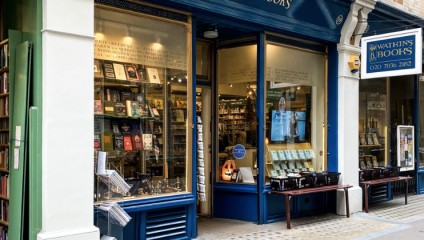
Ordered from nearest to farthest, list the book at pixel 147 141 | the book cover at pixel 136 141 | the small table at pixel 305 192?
the book cover at pixel 136 141 → the book at pixel 147 141 → the small table at pixel 305 192

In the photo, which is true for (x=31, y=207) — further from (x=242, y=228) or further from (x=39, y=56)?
(x=242, y=228)

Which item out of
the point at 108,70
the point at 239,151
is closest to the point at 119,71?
the point at 108,70

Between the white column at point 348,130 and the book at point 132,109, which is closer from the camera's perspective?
the book at point 132,109

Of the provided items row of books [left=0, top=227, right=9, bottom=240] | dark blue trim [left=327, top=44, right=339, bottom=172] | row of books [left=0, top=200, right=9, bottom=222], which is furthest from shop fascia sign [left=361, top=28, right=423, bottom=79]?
row of books [left=0, top=227, right=9, bottom=240]

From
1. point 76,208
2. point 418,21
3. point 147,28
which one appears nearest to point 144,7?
point 147,28

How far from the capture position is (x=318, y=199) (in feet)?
Result: 32.7

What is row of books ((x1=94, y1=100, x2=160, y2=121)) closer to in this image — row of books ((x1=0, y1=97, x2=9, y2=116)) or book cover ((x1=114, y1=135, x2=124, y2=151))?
book cover ((x1=114, y1=135, x2=124, y2=151))

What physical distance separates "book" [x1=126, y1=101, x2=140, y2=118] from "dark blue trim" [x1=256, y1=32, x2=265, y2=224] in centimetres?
275

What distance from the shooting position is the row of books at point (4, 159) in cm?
610

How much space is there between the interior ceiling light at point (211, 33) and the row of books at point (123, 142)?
2.56m

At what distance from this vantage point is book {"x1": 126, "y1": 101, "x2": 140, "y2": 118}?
6.81 metres

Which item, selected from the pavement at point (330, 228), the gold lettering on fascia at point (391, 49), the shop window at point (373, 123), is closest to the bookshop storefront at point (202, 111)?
the pavement at point (330, 228)

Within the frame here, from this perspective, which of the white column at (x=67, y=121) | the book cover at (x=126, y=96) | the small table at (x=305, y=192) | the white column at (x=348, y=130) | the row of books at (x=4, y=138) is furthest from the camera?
the white column at (x=348, y=130)

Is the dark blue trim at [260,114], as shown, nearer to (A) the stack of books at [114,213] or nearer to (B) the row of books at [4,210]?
(A) the stack of books at [114,213]
